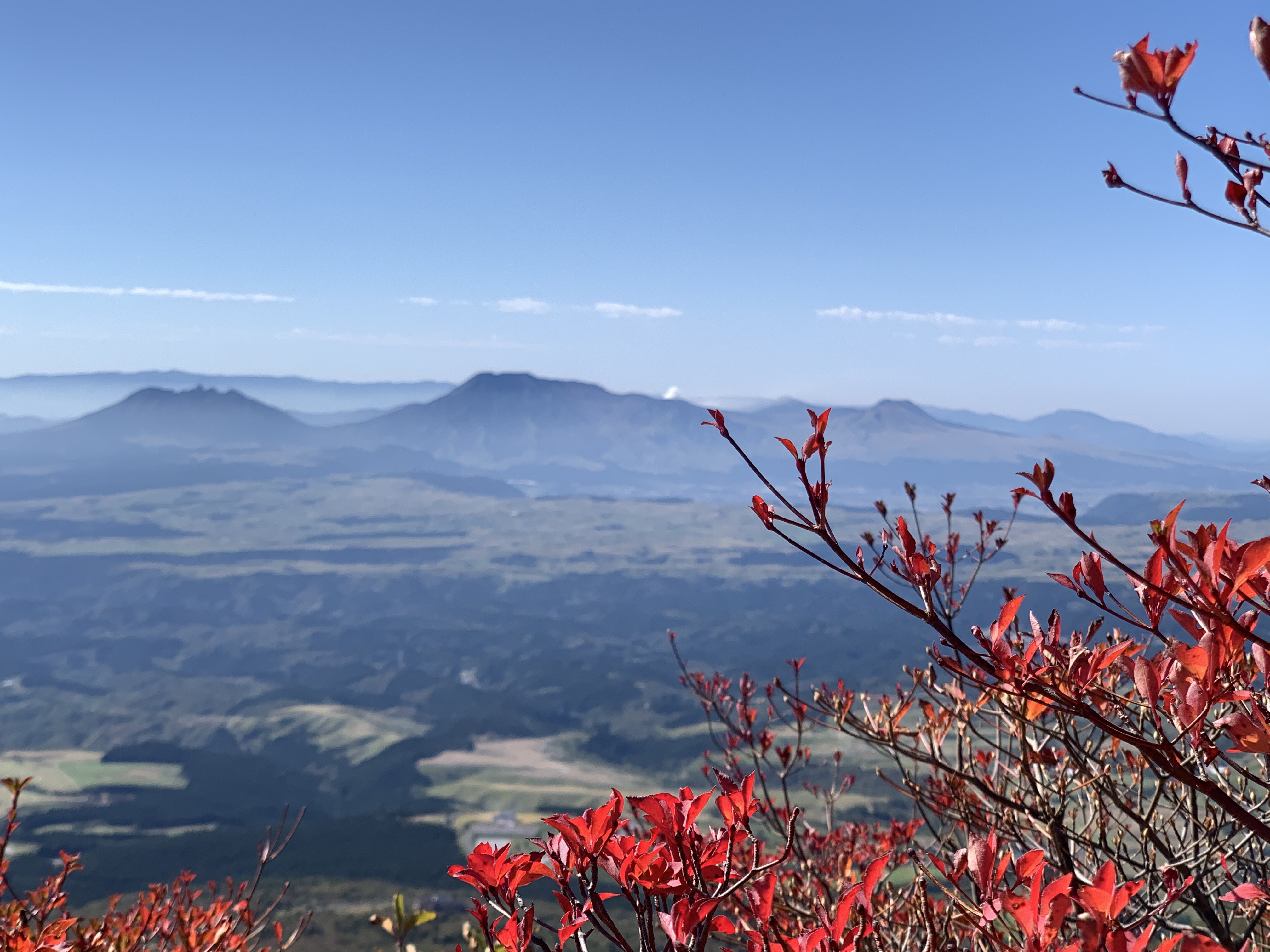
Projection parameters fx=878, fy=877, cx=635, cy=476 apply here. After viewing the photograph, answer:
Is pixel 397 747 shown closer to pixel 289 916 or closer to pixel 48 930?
pixel 289 916

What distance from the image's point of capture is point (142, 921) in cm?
636

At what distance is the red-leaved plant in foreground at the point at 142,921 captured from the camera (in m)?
4.18

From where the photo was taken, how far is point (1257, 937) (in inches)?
154

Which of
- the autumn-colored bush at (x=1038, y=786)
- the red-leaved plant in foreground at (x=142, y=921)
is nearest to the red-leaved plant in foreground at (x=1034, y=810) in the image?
the autumn-colored bush at (x=1038, y=786)

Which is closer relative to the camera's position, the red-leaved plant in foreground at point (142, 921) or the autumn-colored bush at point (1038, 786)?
the autumn-colored bush at point (1038, 786)

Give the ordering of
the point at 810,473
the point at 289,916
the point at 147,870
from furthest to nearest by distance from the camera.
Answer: the point at 147,870, the point at 289,916, the point at 810,473

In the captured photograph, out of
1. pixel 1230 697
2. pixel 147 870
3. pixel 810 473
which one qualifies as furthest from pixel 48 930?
pixel 147 870

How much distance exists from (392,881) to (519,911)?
435 ft

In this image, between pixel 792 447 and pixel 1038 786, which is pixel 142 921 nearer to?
pixel 1038 786

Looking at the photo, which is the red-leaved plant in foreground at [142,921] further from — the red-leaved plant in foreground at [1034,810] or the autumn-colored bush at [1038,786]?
the red-leaved plant in foreground at [1034,810]

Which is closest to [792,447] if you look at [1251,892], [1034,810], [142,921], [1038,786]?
[1251,892]

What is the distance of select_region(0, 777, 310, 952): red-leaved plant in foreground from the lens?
13.7 feet

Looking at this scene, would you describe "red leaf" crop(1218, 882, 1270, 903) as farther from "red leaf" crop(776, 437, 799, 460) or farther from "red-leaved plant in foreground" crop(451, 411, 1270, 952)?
"red leaf" crop(776, 437, 799, 460)

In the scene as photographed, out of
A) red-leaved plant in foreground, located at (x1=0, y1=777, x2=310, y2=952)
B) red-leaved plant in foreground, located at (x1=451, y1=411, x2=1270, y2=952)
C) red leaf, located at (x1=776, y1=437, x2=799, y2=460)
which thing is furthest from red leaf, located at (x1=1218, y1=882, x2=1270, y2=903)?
red-leaved plant in foreground, located at (x1=0, y1=777, x2=310, y2=952)
